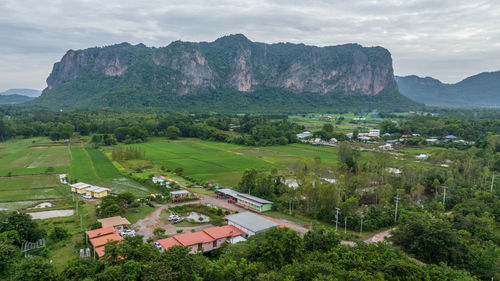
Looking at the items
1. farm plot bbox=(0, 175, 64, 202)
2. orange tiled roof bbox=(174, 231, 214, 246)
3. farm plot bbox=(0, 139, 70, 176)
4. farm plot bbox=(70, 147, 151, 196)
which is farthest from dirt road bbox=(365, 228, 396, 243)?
farm plot bbox=(0, 139, 70, 176)

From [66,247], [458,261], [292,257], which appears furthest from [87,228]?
[458,261]

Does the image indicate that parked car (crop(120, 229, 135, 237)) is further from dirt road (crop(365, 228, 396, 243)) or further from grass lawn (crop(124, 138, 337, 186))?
dirt road (crop(365, 228, 396, 243))

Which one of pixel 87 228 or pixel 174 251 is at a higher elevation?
pixel 174 251

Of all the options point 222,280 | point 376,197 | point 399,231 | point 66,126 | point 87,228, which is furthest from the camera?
point 66,126

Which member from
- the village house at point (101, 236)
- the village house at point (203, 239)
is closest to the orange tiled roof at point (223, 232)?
the village house at point (203, 239)

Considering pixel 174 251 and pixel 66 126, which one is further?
pixel 66 126

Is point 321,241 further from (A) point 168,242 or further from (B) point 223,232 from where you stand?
(A) point 168,242

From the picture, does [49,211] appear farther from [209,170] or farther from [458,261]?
[458,261]

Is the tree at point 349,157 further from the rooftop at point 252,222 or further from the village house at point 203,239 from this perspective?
the village house at point 203,239
